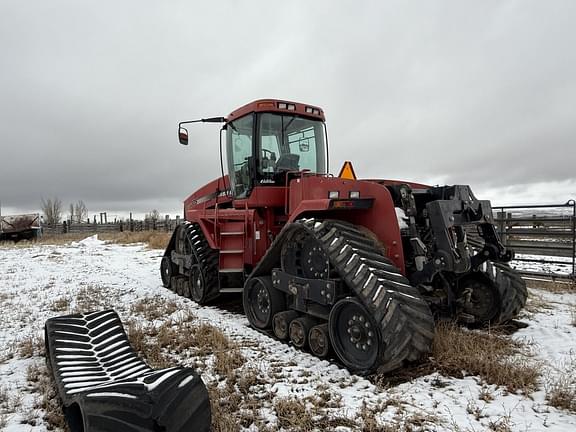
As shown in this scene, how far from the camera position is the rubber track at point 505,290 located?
5.25 meters

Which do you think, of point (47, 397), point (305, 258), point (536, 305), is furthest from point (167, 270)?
point (536, 305)

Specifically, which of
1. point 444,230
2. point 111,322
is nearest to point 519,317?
point 444,230

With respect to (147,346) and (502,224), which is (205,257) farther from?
(502,224)

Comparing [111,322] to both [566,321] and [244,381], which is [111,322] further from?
[566,321]

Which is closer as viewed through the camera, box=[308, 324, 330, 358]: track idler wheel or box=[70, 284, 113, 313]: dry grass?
box=[308, 324, 330, 358]: track idler wheel

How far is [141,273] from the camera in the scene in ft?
39.0

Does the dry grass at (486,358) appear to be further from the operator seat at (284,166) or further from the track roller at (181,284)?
the track roller at (181,284)

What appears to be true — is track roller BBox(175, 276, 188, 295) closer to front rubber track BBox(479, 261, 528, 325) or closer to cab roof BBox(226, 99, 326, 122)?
cab roof BBox(226, 99, 326, 122)

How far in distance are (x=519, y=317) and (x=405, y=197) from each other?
291 cm

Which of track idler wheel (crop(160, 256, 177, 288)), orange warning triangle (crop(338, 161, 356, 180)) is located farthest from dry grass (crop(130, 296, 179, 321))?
orange warning triangle (crop(338, 161, 356, 180))

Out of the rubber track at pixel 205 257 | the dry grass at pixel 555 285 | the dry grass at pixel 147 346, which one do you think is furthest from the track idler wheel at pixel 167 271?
the dry grass at pixel 555 285

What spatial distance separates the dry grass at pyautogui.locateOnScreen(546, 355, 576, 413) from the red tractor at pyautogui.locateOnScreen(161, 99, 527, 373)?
1025mm

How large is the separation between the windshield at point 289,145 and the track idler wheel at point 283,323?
248cm

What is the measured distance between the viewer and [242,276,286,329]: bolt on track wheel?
18.4 feet
